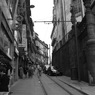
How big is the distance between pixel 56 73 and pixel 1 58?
2218 centimetres

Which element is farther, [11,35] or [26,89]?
→ [11,35]

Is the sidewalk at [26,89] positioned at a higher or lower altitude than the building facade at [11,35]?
lower

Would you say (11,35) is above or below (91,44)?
above

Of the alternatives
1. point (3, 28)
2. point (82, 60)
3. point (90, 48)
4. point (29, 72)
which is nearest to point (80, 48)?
point (82, 60)

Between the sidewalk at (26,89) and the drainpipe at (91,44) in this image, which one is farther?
the drainpipe at (91,44)

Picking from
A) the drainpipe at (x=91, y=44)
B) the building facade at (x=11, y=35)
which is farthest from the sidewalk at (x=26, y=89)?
the drainpipe at (x=91, y=44)

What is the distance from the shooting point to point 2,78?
978 cm

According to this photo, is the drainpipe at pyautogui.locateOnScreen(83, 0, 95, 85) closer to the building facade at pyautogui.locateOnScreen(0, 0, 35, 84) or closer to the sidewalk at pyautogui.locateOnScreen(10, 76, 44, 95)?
the sidewalk at pyautogui.locateOnScreen(10, 76, 44, 95)

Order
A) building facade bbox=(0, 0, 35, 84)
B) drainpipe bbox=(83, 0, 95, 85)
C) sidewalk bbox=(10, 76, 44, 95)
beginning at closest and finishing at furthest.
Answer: sidewalk bbox=(10, 76, 44, 95)
building facade bbox=(0, 0, 35, 84)
drainpipe bbox=(83, 0, 95, 85)

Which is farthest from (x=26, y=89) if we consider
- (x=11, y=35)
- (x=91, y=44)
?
(x=91, y=44)

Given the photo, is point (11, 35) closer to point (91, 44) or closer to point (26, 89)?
point (26, 89)

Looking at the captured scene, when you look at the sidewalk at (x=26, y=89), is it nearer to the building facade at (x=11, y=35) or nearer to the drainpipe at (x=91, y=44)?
the building facade at (x=11, y=35)

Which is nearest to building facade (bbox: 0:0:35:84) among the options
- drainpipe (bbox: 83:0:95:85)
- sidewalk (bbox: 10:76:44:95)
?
sidewalk (bbox: 10:76:44:95)

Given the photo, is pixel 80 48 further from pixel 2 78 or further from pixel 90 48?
pixel 2 78
